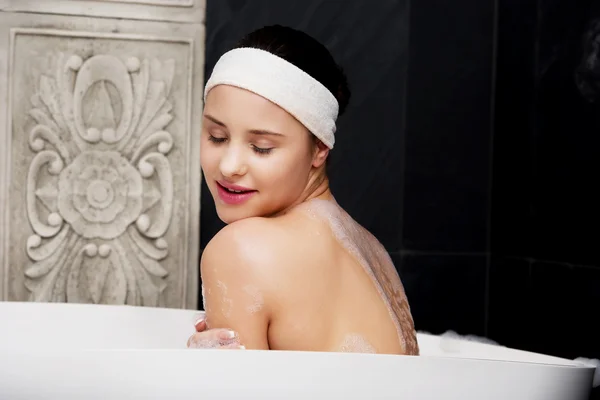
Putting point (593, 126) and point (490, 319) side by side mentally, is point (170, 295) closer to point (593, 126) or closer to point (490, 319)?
point (490, 319)

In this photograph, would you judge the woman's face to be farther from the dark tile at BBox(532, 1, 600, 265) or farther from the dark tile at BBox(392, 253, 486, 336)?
the dark tile at BBox(392, 253, 486, 336)

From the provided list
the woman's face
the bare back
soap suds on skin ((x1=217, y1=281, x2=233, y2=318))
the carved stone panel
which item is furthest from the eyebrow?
the carved stone panel

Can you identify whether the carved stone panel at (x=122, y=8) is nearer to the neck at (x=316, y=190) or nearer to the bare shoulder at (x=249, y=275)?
the neck at (x=316, y=190)

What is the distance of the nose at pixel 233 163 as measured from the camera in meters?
1.19

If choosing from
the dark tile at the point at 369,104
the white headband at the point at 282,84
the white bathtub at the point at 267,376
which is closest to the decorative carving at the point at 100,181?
the dark tile at the point at 369,104

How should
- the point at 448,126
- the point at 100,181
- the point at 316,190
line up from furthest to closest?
the point at 448,126 < the point at 100,181 < the point at 316,190

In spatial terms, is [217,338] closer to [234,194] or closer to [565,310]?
[234,194]

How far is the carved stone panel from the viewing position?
2.20 meters

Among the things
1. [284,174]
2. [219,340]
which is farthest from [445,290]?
[219,340]

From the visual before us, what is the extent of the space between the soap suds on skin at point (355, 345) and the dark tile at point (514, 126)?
1.18m

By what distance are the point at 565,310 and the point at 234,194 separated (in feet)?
3.71

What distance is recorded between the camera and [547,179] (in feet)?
7.02

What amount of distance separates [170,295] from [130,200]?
27 cm

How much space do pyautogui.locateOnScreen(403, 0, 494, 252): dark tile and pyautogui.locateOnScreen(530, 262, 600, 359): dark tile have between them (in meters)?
0.30
